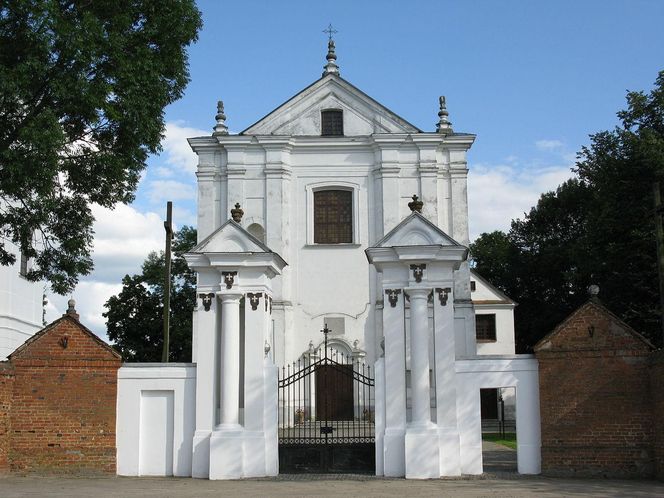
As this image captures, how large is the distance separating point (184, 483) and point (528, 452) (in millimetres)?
6116

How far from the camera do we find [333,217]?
28.9 m

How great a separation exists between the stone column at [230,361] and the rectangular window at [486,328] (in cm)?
2709

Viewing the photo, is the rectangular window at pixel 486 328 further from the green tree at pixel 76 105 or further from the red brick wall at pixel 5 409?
the red brick wall at pixel 5 409

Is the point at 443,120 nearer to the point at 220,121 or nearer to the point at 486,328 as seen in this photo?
the point at 220,121

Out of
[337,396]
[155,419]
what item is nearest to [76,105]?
[155,419]

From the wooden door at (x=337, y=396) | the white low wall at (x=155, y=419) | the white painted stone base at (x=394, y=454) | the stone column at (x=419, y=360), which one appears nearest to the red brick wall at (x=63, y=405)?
the white low wall at (x=155, y=419)

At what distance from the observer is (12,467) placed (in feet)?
48.9

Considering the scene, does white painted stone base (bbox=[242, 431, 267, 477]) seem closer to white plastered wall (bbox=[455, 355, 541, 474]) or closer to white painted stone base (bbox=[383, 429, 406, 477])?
white painted stone base (bbox=[383, 429, 406, 477])

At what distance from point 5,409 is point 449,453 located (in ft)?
26.0

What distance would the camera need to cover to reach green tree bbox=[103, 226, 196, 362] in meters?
43.3

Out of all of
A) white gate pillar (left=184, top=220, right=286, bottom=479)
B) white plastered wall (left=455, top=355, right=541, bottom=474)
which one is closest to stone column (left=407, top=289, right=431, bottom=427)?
white plastered wall (left=455, top=355, right=541, bottom=474)

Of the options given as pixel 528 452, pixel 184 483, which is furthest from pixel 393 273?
pixel 184 483

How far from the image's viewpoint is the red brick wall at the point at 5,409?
1479cm

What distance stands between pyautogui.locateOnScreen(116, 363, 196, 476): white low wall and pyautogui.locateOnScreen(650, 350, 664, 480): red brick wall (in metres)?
8.22
